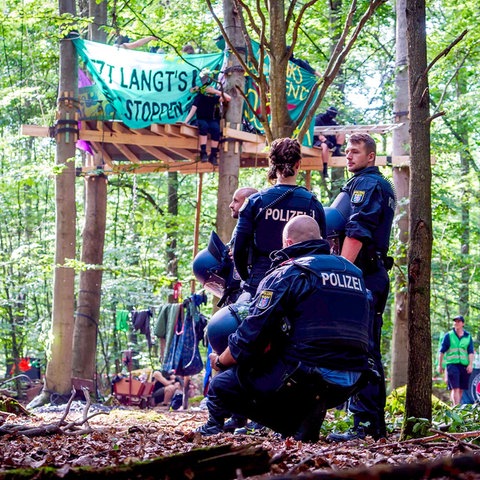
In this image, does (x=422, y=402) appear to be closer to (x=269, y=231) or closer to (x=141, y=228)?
(x=269, y=231)

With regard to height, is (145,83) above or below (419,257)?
above

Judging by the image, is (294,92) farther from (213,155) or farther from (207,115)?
(213,155)

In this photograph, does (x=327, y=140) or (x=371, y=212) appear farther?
(x=327, y=140)

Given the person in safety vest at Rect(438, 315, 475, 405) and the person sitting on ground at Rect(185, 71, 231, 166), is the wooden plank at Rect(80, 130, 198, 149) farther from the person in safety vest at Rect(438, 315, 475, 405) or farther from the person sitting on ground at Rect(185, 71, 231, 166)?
the person in safety vest at Rect(438, 315, 475, 405)

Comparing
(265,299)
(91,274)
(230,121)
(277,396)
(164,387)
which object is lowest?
(164,387)

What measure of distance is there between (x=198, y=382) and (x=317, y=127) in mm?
12346

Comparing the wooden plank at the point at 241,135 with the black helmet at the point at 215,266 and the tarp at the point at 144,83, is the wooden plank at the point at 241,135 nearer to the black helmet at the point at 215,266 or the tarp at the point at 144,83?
the tarp at the point at 144,83

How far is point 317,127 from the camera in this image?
49.8 feet

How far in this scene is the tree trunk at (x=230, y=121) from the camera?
39.5 ft

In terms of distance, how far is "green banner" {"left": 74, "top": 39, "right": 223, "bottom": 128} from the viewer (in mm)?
12773

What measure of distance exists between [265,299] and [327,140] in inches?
412

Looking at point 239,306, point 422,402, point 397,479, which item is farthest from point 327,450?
point 397,479

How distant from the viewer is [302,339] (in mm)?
5148

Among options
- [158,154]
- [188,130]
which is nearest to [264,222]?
[188,130]
